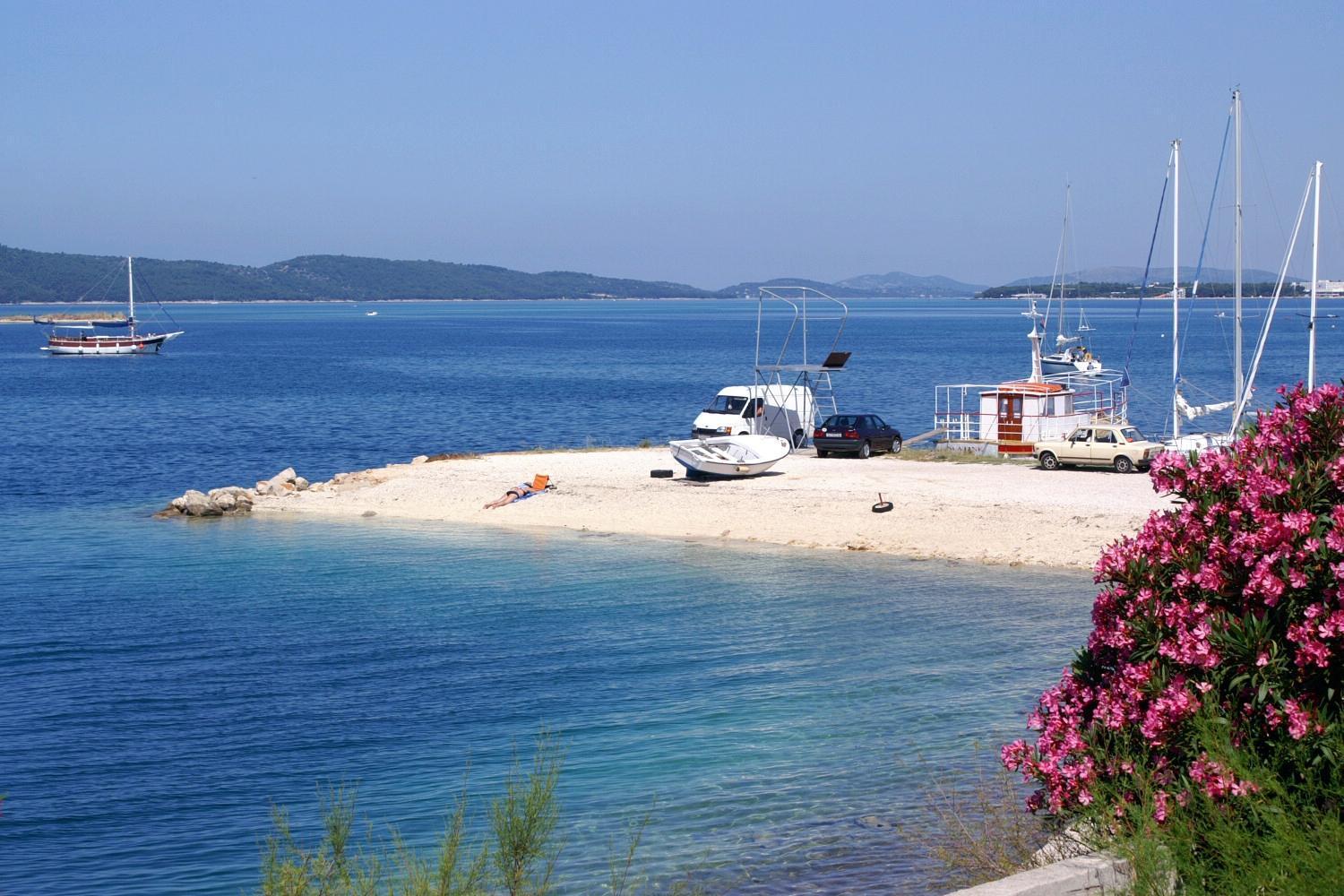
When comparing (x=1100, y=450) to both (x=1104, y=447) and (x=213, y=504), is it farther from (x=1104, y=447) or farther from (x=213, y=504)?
(x=213, y=504)

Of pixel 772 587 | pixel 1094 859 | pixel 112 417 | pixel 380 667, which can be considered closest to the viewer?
pixel 1094 859

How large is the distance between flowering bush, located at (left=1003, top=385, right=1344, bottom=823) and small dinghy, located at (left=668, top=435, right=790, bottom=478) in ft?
89.7

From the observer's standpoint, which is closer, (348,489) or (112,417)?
(348,489)

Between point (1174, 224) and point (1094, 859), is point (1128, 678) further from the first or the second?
point (1174, 224)

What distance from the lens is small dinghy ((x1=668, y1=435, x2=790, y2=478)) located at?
3694cm

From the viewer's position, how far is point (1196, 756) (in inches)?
336

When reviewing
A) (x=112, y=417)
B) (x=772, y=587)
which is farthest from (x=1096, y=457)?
(x=112, y=417)

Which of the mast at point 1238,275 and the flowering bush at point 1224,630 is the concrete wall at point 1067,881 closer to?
the flowering bush at point 1224,630

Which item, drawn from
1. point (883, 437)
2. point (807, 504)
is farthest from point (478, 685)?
point (883, 437)

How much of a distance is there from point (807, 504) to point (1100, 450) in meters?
9.20

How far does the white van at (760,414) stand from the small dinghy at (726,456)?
7468 mm

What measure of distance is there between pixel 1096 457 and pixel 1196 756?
2982 cm

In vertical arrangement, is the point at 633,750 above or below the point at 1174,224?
below

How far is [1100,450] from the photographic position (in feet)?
121
